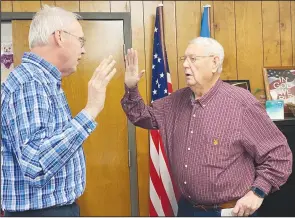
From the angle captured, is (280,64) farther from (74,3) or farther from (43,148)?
(43,148)

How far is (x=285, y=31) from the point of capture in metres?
3.35

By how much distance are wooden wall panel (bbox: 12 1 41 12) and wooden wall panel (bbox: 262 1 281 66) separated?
186 cm

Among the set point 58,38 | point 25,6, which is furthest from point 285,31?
point 58,38

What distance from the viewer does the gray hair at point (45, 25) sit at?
149cm

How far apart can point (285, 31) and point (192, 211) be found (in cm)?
202

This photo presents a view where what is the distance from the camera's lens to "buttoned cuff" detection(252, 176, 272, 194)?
185 cm

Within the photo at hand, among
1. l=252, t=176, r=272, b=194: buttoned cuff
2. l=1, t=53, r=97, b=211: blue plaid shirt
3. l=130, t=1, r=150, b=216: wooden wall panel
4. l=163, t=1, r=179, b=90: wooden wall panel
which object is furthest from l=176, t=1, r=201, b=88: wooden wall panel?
l=1, t=53, r=97, b=211: blue plaid shirt

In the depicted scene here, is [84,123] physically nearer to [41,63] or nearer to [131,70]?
[41,63]

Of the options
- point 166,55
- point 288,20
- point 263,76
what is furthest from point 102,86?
point 288,20

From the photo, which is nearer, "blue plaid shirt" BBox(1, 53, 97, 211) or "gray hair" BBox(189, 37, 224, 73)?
"blue plaid shirt" BBox(1, 53, 97, 211)

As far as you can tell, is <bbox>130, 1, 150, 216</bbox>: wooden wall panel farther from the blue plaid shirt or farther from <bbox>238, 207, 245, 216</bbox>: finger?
the blue plaid shirt

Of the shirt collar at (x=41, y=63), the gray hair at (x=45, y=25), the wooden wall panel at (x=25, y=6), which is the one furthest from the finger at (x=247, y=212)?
the wooden wall panel at (x=25, y=6)

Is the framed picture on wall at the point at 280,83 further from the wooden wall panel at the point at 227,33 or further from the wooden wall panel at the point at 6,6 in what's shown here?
the wooden wall panel at the point at 6,6

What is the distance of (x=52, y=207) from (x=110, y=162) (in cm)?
179
